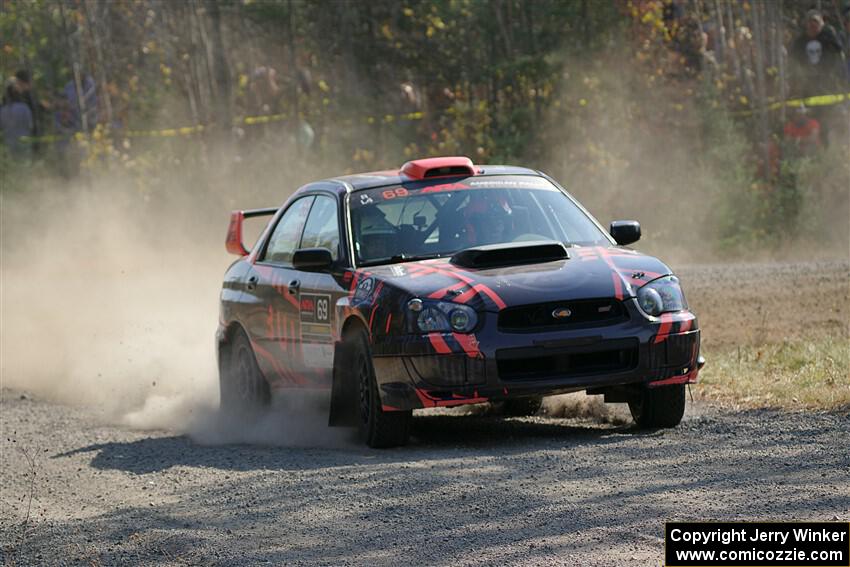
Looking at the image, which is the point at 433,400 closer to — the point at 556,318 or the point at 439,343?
the point at 439,343

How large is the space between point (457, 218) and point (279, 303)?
1450mm

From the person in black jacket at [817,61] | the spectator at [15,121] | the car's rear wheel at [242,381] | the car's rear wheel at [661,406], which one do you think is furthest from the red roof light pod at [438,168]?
the spectator at [15,121]

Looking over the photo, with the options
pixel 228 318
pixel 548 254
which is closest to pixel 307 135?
pixel 228 318

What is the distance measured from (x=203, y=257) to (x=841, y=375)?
1865 centimetres

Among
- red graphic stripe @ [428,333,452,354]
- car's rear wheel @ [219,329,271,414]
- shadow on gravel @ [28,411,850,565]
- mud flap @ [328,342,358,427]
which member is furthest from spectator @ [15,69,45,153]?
red graphic stripe @ [428,333,452,354]

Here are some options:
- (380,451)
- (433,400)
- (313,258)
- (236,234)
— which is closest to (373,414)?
(380,451)

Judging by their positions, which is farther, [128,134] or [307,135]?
[128,134]

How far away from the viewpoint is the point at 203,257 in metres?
27.8

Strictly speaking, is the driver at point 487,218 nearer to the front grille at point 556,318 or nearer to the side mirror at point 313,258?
the side mirror at point 313,258

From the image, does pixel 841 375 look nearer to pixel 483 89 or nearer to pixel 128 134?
pixel 483 89

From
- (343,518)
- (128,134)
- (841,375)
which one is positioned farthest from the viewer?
(128,134)

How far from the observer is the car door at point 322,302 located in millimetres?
9555

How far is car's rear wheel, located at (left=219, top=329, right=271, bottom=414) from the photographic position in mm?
10961

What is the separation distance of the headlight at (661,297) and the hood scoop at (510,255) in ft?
1.93
